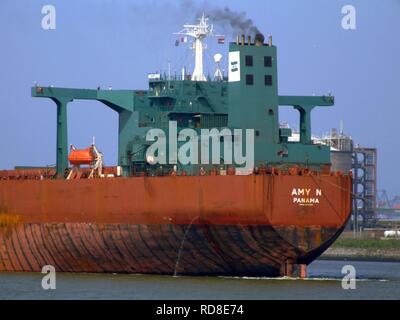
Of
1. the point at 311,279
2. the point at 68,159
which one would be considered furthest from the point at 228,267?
the point at 68,159

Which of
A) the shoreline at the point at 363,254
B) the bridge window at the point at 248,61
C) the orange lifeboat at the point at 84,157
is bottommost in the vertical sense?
the shoreline at the point at 363,254

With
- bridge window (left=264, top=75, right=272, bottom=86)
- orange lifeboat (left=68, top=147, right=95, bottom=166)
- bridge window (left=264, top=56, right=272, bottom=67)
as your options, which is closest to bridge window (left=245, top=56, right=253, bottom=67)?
bridge window (left=264, top=56, right=272, bottom=67)

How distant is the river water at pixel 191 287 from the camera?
4859 centimetres

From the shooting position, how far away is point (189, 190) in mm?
55688

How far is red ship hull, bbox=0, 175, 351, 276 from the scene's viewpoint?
53812 millimetres

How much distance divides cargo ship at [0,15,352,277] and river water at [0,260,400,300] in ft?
3.55

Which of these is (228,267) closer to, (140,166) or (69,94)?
(140,166)

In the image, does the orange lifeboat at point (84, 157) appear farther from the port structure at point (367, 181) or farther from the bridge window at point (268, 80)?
the port structure at point (367, 181)

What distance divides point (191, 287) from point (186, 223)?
192 inches

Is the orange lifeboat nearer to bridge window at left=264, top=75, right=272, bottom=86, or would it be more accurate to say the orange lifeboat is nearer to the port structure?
bridge window at left=264, top=75, right=272, bottom=86

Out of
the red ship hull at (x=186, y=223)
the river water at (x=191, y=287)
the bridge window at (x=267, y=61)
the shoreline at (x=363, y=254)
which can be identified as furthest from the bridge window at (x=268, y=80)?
the shoreline at (x=363, y=254)

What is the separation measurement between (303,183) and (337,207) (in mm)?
1655

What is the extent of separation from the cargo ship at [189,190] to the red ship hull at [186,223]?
47 millimetres

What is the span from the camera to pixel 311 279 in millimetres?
55250
